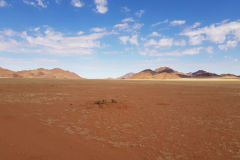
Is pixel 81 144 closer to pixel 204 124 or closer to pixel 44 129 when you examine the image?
pixel 44 129

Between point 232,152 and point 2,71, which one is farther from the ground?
point 2,71

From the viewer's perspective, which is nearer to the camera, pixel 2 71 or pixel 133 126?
pixel 133 126

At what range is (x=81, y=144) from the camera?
528 centimetres

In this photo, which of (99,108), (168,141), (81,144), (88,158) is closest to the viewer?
(88,158)

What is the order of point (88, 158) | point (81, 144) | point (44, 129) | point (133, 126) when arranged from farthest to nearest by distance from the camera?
point (133, 126)
point (44, 129)
point (81, 144)
point (88, 158)

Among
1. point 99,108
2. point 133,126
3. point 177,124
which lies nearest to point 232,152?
point 177,124

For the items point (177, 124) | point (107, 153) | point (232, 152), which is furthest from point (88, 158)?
point (177, 124)

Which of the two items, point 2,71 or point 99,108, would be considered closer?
point 99,108

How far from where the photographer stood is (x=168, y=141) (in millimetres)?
5703

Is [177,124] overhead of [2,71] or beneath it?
beneath

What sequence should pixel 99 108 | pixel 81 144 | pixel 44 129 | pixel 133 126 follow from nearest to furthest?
pixel 81 144 → pixel 44 129 → pixel 133 126 → pixel 99 108

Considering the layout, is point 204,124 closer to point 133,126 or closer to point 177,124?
point 177,124

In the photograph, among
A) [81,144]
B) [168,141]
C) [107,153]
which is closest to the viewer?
[107,153]

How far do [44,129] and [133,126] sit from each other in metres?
4.11
